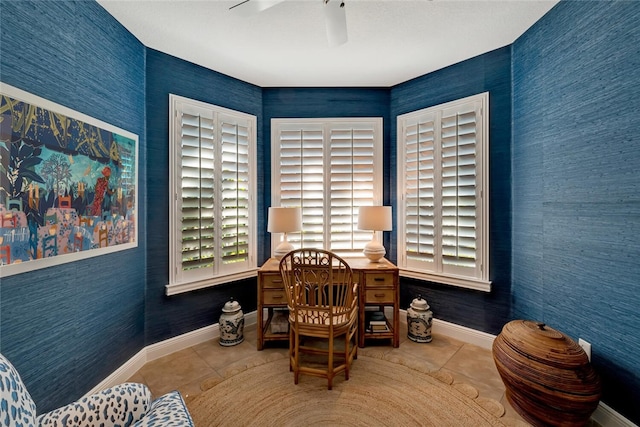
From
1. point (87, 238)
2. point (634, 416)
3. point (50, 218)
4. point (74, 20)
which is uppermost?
point (74, 20)

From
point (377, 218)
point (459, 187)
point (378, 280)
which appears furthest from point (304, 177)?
point (459, 187)

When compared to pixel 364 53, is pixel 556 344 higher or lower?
lower

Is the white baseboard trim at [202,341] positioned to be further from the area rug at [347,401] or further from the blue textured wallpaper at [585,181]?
the area rug at [347,401]

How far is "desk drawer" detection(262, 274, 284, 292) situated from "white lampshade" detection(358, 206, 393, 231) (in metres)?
0.99

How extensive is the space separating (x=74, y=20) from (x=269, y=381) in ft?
9.03

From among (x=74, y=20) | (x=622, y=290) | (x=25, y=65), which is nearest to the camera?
(x=25, y=65)

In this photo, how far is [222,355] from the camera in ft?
7.79

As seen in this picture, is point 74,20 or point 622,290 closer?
point 622,290

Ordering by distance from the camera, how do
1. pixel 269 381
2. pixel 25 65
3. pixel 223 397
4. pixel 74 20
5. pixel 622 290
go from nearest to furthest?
pixel 25 65 → pixel 622 290 → pixel 74 20 → pixel 223 397 → pixel 269 381

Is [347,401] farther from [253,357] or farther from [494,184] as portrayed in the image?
[494,184]

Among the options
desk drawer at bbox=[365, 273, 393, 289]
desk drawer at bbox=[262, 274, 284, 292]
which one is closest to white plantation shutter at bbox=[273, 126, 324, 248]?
desk drawer at bbox=[262, 274, 284, 292]

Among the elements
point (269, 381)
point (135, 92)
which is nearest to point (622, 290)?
point (269, 381)

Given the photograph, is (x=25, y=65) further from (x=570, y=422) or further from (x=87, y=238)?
(x=570, y=422)

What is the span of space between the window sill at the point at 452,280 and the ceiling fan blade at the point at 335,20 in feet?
7.45
